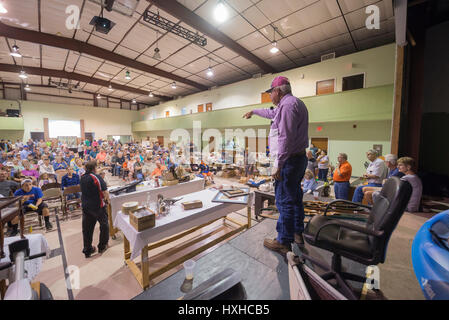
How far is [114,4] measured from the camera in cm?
508

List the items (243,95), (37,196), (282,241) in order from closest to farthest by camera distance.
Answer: (282,241) → (37,196) → (243,95)

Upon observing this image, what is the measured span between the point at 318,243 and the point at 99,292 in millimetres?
2807

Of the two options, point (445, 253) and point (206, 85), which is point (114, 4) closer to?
point (445, 253)

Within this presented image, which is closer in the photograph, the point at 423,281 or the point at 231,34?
the point at 423,281

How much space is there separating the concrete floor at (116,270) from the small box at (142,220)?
93cm

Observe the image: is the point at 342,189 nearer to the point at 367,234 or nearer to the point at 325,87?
the point at 367,234

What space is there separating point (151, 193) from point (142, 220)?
1.93m

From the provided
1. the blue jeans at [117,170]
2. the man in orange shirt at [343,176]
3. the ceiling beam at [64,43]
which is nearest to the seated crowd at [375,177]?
the man in orange shirt at [343,176]

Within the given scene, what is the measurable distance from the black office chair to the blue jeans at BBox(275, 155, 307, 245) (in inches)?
5.7

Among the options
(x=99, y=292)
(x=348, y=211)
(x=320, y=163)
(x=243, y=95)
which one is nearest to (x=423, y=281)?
(x=348, y=211)

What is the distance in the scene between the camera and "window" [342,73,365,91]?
7.35 meters

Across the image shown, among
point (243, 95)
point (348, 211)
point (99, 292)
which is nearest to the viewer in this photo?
point (99, 292)

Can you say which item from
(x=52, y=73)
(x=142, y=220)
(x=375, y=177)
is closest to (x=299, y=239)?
(x=142, y=220)
